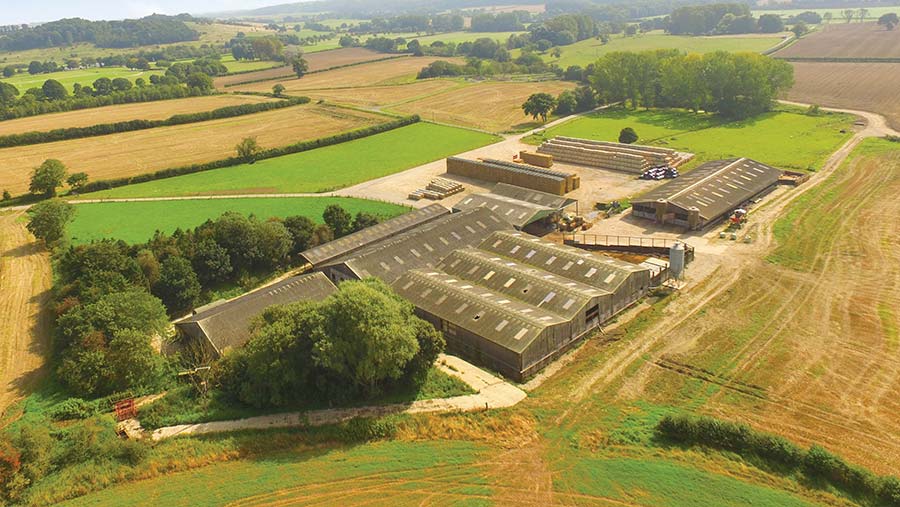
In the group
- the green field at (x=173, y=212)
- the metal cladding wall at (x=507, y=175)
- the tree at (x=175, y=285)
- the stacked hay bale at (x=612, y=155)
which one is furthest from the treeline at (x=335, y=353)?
the stacked hay bale at (x=612, y=155)

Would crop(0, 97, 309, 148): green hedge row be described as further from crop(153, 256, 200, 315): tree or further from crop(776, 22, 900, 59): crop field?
crop(776, 22, 900, 59): crop field

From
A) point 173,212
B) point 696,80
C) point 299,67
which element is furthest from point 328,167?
point 299,67

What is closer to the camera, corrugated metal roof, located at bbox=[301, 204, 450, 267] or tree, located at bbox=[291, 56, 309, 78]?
corrugated metal roof, located at bbox=[301, 204, 450, 267]

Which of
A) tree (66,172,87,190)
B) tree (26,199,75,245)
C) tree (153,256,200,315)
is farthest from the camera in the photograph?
tree (66,172,87,190)

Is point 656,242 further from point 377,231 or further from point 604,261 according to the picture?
point 377,231

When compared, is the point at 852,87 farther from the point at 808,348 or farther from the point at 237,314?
the point at 237,314

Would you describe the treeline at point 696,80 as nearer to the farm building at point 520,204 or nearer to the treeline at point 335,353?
the farm building at point 520,204

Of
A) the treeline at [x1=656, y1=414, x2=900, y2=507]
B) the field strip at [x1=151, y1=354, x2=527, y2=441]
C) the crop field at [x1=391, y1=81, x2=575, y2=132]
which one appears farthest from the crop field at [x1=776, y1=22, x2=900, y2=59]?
the field strip at [x1=151, y1=354, x2=527, y2=441]
